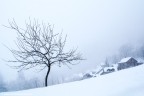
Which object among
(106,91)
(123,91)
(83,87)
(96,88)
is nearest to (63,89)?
(83,87)

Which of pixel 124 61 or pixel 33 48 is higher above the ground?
pixel 33 48

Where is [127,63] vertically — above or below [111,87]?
below

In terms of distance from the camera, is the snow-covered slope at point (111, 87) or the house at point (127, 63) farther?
the house at point (127, 63)

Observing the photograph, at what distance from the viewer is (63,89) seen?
10.4 feet

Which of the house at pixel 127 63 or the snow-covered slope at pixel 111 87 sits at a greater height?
the snow-covered slope at pixel 111 87

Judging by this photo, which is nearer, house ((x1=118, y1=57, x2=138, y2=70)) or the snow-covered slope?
the snow-covered slope

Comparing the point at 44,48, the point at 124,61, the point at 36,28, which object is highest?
the point at 36,28

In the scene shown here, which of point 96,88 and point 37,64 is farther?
point 37,64

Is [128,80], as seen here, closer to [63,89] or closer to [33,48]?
[63,89]

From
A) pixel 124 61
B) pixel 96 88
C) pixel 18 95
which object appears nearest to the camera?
pixel 96 88

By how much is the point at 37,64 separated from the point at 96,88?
36.9ft

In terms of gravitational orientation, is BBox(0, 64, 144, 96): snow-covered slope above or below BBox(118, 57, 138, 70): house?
above

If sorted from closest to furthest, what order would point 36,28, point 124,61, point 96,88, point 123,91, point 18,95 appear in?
point 123,91 → point 96,88 → point 18,95 → point 36,28 → point 124,61

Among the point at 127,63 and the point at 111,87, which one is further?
the point at 127,63
